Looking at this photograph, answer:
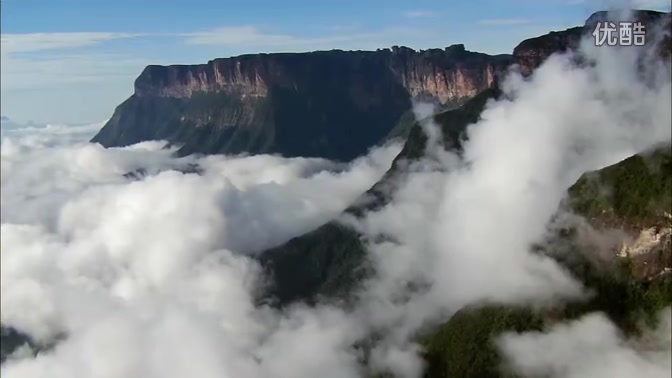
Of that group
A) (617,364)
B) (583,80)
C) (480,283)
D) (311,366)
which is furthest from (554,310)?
(583,80)

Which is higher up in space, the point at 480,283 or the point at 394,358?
the point at 480,283

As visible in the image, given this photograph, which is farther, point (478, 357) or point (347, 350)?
point (347, 350)

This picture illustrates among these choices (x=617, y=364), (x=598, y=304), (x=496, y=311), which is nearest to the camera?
(x=617, y=364)

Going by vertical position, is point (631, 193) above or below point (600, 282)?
above

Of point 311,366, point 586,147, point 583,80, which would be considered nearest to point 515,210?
point 586,147

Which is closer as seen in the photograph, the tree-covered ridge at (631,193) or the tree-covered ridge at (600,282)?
the tree-covered ridge at (631,193)

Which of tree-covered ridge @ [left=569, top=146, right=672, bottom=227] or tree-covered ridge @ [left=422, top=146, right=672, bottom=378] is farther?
tree-covered ridge @ [left=422, top=146, right=672, bottom=378]

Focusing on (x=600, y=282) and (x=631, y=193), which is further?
(x=600, y=282)

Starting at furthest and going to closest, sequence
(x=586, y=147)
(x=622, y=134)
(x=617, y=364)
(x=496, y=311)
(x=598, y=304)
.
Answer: (x=586, y=147) → (x=622, y=134) → (x=496, y=311) → (x=598, y=304) → (x=617, y=364)

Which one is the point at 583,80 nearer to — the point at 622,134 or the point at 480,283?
the point at 622,134

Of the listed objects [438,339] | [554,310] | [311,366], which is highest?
[554,310]
